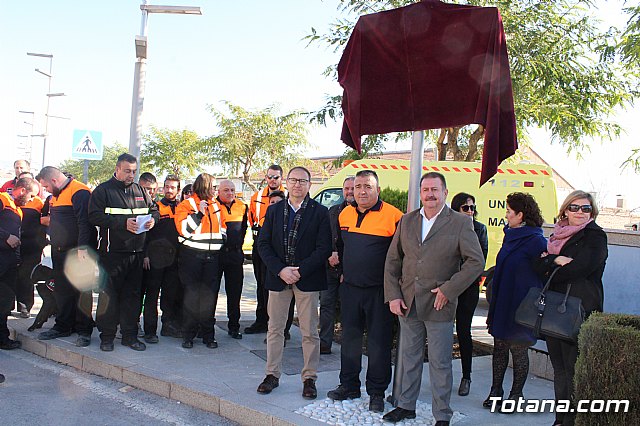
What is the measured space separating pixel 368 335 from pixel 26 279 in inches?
213

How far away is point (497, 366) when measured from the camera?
5270 millimetres

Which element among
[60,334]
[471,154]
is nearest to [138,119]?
[60,334]

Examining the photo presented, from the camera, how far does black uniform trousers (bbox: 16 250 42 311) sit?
8000 millimetres

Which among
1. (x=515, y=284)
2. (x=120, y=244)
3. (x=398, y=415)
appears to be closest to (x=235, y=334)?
(x=120, y=244)

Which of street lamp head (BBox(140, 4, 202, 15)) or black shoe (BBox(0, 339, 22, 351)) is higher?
street lamp head (BBox(140, 4, 202, 15))

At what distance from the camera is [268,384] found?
5211 mm

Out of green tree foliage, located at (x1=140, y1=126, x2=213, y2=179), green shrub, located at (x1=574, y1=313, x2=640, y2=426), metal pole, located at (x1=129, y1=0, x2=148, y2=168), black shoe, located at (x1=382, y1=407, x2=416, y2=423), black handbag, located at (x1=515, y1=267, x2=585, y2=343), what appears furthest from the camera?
green tree foliage, located at (x1=140, y1=126, x2=213, y2=179)

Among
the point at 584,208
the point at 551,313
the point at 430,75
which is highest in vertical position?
the point at 430,75

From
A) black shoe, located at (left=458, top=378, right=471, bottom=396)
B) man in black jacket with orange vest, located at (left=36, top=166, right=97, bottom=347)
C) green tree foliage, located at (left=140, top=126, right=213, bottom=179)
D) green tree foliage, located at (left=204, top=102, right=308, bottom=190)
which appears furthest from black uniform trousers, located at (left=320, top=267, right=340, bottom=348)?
green tree foliage, located at (left=140, top=126, right=213, bottom=179)

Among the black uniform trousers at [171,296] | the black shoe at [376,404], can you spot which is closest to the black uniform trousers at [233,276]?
the black uniform trousers at [171,296]

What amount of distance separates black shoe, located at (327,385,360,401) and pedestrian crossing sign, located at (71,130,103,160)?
10896mm

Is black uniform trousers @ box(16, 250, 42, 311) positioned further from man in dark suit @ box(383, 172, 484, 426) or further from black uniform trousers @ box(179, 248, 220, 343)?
man in dark suit @ box(383, 172, 484, 426)

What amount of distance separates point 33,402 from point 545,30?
46.9ft

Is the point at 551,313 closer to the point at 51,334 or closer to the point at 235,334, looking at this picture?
the point at 235,334
